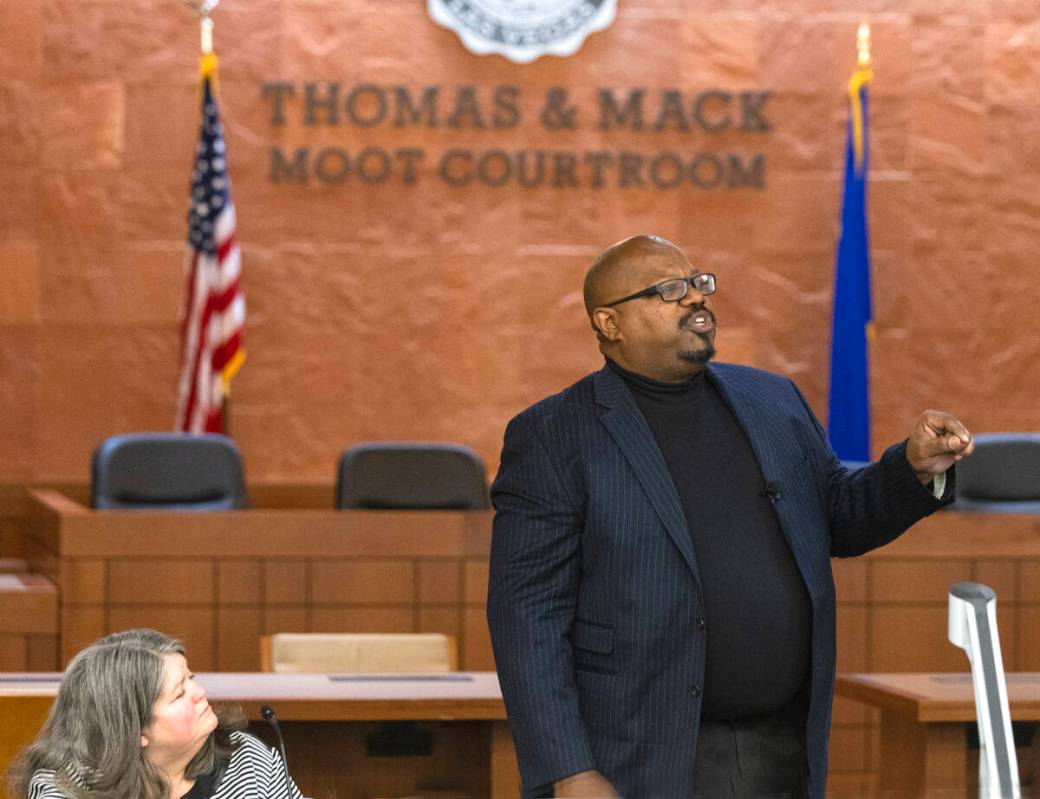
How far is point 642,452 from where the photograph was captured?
108 inches

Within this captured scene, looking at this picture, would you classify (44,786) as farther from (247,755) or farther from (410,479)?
(410,479)

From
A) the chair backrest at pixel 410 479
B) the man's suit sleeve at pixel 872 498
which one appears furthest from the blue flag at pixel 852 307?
the man's suit sleeve at pixel 872 498

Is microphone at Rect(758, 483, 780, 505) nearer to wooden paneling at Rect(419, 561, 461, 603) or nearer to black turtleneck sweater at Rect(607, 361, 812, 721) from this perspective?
black turtleneck sweater at Rect(607, 361, 812, 721)

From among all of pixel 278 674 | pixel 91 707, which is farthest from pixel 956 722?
pixel 91 707

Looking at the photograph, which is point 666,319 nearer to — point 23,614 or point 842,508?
point 842,508

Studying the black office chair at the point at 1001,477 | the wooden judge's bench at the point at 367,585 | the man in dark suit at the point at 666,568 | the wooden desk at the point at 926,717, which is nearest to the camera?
the man in dark suit at the point at 666,568

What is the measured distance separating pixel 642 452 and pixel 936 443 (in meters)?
0.46

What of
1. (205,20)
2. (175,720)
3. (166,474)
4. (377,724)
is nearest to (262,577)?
(166,474)

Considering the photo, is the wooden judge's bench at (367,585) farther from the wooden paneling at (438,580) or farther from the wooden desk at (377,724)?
the wooden desk at (377,724)

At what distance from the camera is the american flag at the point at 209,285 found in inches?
302

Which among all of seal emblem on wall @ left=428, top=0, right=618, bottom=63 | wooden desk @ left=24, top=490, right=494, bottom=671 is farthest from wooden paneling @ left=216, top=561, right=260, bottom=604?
seal emblem on wall @ left=428, top=0, right=618, bottom=63

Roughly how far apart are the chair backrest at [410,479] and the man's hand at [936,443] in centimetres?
382

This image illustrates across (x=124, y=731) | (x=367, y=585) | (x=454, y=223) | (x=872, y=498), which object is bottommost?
(x=367, y=585)

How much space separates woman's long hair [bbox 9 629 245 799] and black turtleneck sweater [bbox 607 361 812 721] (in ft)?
2.82
